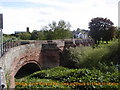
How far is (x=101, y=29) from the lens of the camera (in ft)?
115

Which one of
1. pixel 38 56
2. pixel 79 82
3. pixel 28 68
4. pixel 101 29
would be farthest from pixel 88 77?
pixel 101 29

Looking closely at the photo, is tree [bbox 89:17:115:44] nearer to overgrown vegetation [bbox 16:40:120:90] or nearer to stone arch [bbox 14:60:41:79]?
stone arch [bbox 14:60:41:79]

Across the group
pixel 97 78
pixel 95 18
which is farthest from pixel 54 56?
pixel 95 18

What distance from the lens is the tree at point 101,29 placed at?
34.3 meters

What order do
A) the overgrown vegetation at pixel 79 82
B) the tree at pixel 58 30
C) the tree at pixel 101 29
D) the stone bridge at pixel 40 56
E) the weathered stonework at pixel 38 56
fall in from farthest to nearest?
the tree at pixel 58 30 → the tree at pixel 101 29 → the stone bridge at pixel 40 56 → the weathered stonework at pixel 38 56 → the overgrown vegetation at pixel 79 82

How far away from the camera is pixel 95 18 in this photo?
118 feet

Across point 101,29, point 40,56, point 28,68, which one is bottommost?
point 28,68

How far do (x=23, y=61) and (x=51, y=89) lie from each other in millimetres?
6519

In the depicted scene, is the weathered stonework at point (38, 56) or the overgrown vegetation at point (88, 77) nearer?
the overgrown vegetation at point (88, 77)

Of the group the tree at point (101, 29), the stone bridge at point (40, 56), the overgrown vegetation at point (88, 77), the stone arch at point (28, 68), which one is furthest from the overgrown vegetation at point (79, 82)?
the tree at point (101, 29)

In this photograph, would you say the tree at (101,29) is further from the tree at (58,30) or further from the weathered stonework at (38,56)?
the weathered stonework at (38,56)

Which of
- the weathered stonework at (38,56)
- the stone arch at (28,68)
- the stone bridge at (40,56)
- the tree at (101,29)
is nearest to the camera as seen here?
the weathered stonework at (38,56)

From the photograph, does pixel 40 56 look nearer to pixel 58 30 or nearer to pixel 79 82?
pixel 79 82

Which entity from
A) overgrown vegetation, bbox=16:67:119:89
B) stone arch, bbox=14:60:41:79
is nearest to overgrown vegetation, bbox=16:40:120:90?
overgrown vegetation, bbox=16:67:119:89
